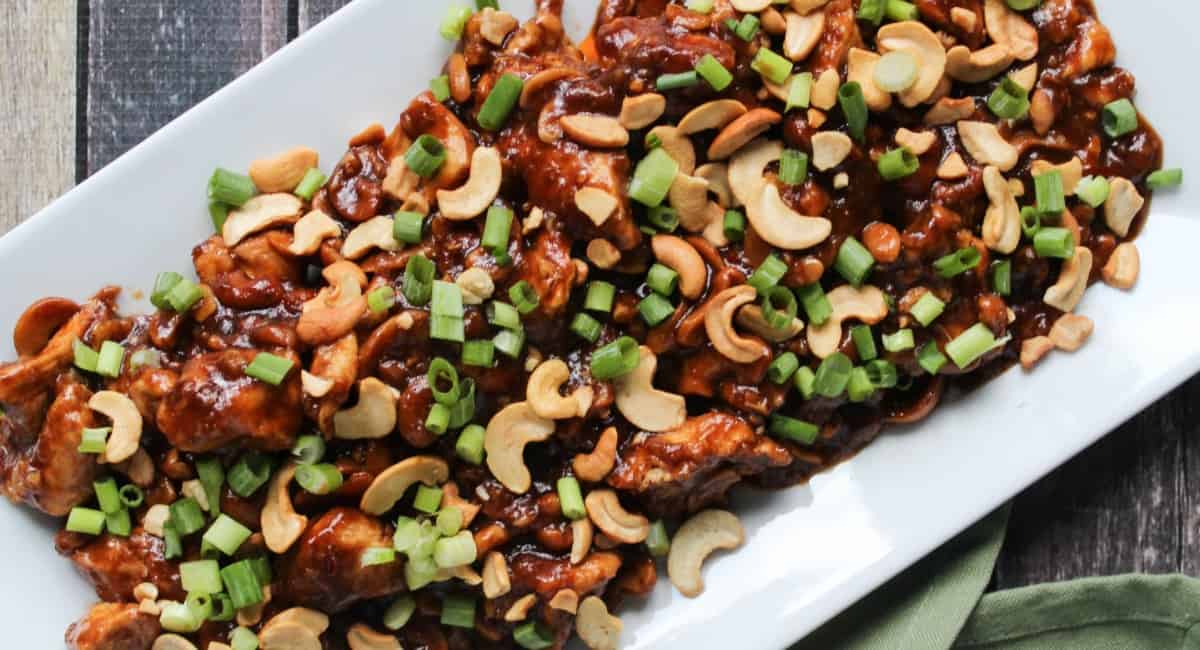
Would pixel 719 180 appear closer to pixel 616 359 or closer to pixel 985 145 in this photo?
pixel 616 359

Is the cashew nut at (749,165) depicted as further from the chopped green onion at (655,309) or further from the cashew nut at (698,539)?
the cashew nut at (698,539)

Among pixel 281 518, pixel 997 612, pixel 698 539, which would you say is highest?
pixel 281 518

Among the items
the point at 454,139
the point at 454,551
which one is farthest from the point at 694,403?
the point at 454,139

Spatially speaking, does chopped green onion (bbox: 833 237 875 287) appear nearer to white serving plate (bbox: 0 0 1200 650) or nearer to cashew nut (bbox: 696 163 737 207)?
cashew nut (bbox: 696 163 737 207)

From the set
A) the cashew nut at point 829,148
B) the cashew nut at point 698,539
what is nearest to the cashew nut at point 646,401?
the cashew nut at point 698,539

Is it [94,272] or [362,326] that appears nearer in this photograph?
[362,326]

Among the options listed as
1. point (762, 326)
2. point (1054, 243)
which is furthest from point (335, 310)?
point (1054, 243)

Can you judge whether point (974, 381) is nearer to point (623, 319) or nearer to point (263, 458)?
point (623, 319)
